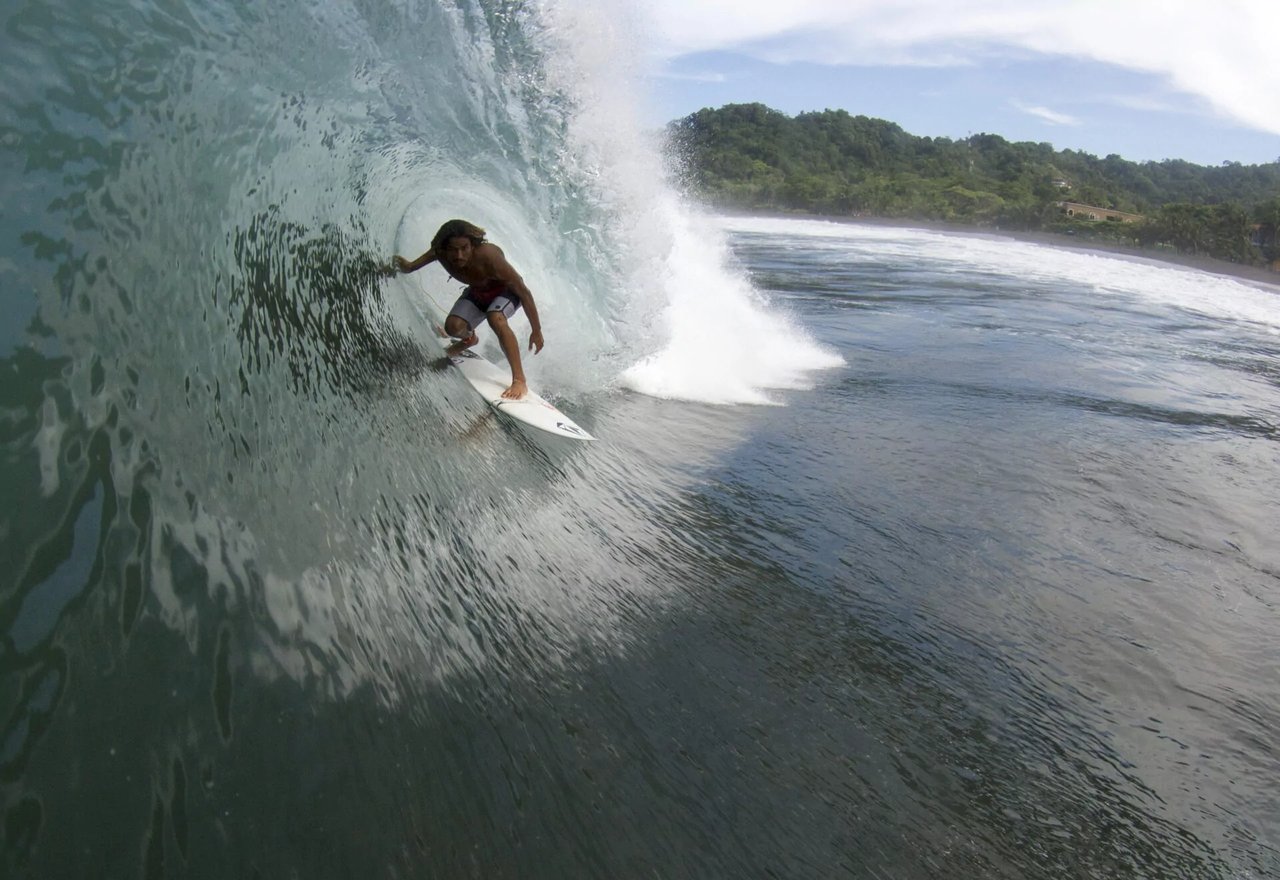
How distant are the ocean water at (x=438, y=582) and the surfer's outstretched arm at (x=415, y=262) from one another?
28cm

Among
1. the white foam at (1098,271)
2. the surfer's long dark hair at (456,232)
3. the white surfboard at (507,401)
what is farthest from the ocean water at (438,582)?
the white foam at (1098,271)

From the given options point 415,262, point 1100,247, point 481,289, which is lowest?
point 481,289

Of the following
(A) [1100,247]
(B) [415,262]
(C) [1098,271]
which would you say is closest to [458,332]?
(B) [415,262]

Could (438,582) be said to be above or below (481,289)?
below

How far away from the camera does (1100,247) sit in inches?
1857

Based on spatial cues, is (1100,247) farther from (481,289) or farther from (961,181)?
(961,181)

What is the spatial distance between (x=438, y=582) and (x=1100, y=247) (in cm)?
5175

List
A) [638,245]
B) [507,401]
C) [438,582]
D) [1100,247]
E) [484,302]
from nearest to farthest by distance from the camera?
[438,582] → [507,401] → [484,302] → [638,245] → [1100,247]

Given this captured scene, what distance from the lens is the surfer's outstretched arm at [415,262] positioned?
20.7 feet

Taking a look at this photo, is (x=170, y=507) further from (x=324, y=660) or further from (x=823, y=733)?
(x=823, y=733)

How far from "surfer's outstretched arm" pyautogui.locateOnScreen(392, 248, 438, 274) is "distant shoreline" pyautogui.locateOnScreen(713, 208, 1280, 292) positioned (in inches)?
1347

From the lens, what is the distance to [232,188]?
13.8ft

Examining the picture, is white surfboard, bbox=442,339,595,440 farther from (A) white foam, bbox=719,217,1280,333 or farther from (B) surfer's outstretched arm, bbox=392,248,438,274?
(A) white foam, bbox=719,217,1280,333

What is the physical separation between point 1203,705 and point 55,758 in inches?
170
